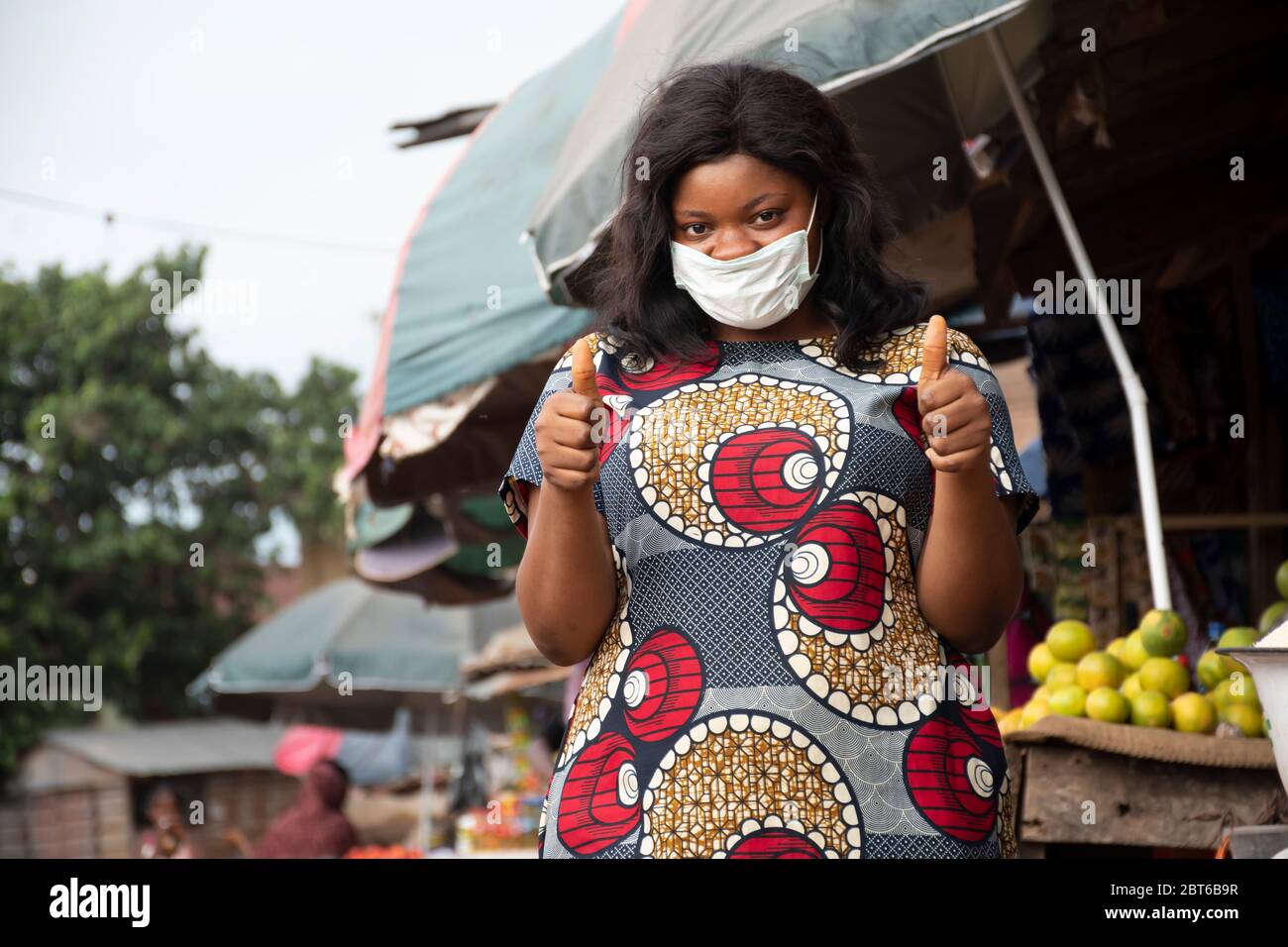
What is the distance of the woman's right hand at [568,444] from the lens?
1633mm

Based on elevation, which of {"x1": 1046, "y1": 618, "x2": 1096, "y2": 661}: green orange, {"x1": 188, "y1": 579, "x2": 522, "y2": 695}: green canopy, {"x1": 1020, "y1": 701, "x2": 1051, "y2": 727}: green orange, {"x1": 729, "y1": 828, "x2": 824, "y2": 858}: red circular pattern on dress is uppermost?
{"x1": 1046, "y1": 618, "x2": 1096, "y2": 661}: green orange

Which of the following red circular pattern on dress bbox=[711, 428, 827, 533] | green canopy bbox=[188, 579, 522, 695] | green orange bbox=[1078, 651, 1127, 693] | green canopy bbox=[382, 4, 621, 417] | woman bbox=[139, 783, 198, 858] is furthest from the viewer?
green canopy bbox=[188, 579, 522, 695]

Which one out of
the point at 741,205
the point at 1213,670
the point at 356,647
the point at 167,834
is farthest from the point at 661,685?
the point at 356,647

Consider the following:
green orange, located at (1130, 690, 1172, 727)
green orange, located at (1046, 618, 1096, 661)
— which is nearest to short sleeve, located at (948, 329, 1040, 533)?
green orange, located at (1130, 690, 1172, 727)

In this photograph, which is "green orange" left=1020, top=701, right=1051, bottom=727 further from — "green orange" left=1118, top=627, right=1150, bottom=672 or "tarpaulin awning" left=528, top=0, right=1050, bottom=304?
"tarpaulin awning" left=528, top=0, right=1050, bottom=304

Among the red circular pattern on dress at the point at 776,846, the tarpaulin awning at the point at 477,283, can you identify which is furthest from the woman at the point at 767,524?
the tarpaulin awning at the point at 477,283

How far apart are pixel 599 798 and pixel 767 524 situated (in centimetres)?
39

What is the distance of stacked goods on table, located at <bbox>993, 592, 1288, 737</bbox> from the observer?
2.70m

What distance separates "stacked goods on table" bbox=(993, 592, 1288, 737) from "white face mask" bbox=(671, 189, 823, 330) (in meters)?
1.18

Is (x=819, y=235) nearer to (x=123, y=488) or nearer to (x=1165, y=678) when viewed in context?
(x=1165, y=678)

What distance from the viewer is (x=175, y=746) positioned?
1852 centimetres

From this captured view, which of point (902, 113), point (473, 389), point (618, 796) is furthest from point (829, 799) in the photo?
point (473, 389)

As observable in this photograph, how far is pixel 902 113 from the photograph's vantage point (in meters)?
3.48

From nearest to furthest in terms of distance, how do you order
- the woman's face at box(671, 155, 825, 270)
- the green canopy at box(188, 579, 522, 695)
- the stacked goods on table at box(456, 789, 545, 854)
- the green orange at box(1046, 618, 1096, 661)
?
the woman's face at box(671, 155, 825, 270) → the green orange at box(1046, 618, 1096, 661) → the stacked goods on table at box(456, 789, 545, 854) → the green canopy at box(188, 579, 522, 695)
